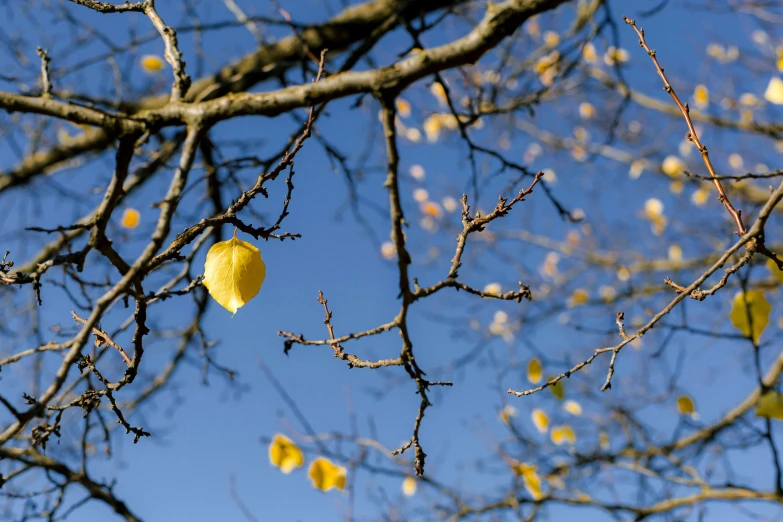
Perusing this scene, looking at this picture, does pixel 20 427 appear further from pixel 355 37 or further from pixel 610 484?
pixel 610 484

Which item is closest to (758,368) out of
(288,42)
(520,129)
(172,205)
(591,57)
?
(172,205)

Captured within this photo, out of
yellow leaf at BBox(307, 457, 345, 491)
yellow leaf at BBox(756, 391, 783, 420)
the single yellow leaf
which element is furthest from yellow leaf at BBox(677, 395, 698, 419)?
yellow leaf at BBox(307, 457, 345, 491)

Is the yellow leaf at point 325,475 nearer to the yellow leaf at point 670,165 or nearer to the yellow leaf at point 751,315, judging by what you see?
the yellow leaf at point 751,315

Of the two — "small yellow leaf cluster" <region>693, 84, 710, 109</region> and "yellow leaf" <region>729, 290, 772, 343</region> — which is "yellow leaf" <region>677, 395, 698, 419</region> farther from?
"small yellow leaf cluster" <region>693, 84, 710, 109</region>

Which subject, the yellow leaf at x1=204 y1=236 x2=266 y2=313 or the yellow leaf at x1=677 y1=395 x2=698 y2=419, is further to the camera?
the yellow leaf at x1=677 y1=395 x2=698 y2=419

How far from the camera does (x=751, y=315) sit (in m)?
1.34

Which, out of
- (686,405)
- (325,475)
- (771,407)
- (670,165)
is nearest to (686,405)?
(686,405)

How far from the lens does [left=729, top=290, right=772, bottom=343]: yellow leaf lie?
1.34 m

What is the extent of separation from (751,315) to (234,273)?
118 cm

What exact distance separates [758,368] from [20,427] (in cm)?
161

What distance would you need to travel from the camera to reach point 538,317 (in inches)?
179

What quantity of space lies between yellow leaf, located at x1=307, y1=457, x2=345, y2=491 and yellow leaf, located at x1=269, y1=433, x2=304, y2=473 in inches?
3.1

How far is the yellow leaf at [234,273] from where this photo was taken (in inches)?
40.0

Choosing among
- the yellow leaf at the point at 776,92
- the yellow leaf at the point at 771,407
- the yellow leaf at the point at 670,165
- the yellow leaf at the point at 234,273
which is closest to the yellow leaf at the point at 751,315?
the yellow leaf at the point at 771,407
